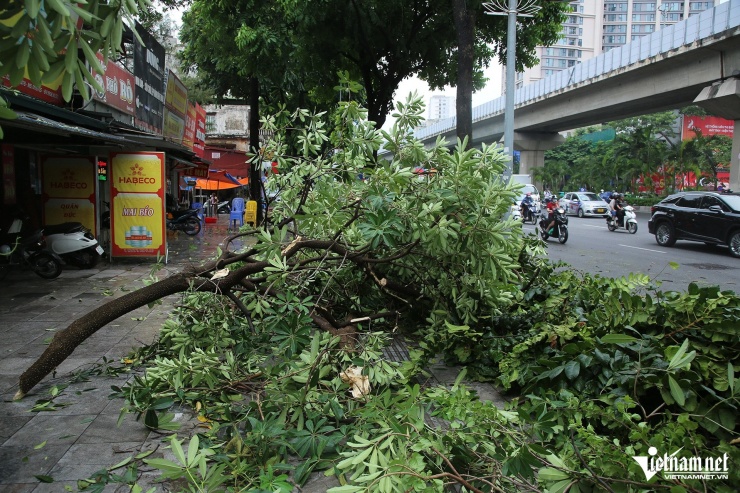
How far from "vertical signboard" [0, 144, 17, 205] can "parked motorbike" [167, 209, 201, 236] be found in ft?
22.6

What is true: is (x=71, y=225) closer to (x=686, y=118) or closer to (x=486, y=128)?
(x=486, y=128)

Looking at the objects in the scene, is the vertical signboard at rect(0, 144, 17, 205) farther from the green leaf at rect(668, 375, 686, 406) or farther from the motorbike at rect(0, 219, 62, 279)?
the green leaf at rect(668, 375, 686, 406)

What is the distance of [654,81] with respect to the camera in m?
24.7

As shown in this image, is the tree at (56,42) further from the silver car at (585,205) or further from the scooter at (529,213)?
the silver car at (585,205)

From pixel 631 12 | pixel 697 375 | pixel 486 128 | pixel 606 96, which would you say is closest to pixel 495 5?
pixel 697 375

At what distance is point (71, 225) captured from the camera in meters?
10.2

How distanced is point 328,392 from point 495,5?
1109 centimetres

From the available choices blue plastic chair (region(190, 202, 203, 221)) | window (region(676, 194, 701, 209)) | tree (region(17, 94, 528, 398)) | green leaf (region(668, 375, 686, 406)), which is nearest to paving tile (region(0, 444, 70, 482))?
tree (region(17, 94, 528, 398))

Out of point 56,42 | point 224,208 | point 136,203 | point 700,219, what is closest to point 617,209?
point 700,219

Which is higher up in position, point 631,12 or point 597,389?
point 631,12

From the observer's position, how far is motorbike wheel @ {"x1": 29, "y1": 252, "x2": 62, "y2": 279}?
9.21m

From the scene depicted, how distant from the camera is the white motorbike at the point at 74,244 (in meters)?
9.93

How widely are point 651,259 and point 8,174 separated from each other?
13.5 m

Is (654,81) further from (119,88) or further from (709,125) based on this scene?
(709,125)
